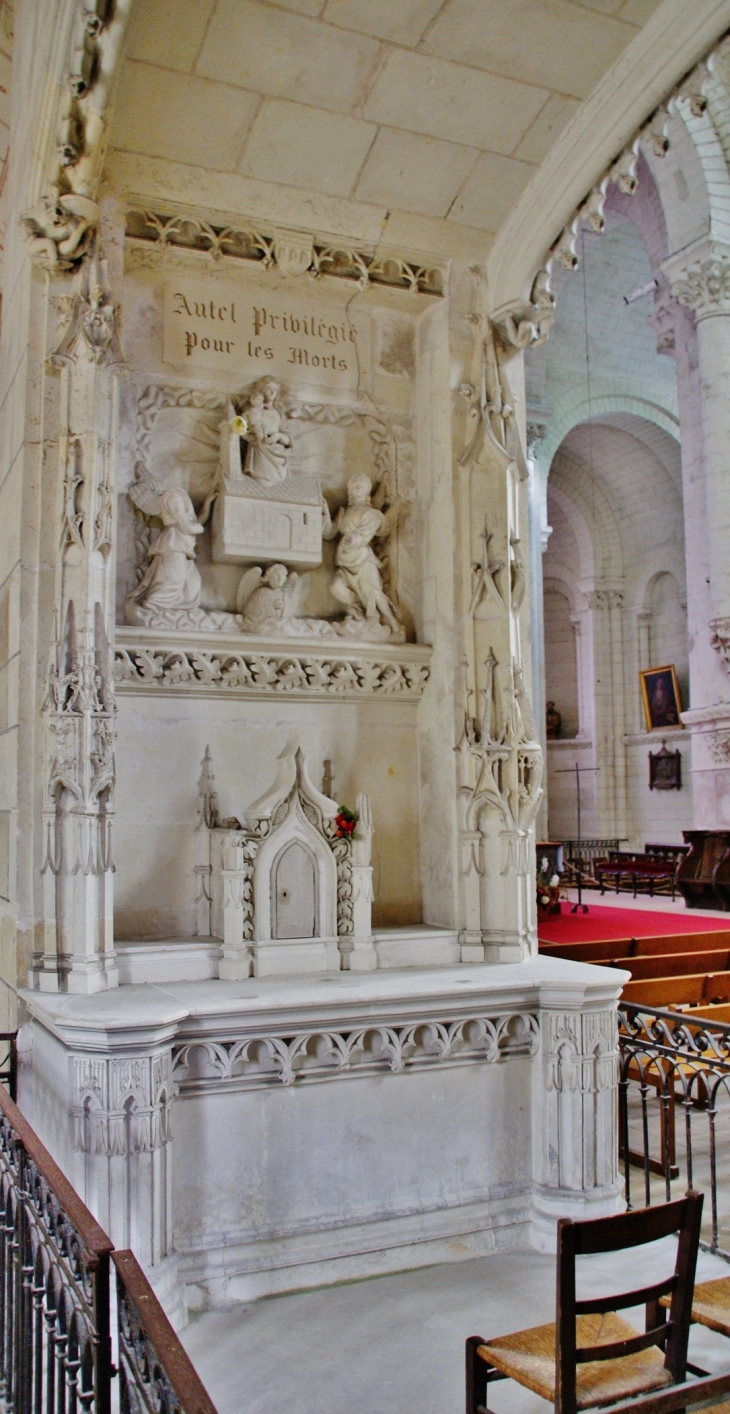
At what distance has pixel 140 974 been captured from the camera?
4273 mm

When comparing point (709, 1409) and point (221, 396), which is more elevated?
point (221, 396)

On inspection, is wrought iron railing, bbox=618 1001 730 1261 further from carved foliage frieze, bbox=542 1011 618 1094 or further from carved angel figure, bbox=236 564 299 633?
carved angel figure, bbox=236 564 299 633

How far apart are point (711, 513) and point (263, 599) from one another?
9.48m

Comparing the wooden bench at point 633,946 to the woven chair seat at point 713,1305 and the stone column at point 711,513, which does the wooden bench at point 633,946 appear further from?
the stone column at point 711,513

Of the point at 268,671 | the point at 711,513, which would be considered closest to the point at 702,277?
the point at 711,513

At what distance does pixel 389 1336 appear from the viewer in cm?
342

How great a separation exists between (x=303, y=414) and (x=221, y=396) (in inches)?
15.9

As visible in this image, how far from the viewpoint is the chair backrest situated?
2.25 meters

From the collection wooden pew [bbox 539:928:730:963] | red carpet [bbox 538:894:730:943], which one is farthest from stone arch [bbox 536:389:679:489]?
wooden pew [bbox 539:928:730:963]

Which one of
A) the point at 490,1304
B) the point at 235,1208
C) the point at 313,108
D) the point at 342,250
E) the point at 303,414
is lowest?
the point at 490,1304

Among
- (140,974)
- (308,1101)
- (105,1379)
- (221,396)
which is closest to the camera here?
(105,1379)

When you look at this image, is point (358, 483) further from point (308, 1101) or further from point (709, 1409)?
point (709, 1409)

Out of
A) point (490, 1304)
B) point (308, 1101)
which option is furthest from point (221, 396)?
point (490, 1304)

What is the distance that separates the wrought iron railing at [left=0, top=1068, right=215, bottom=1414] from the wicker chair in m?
0.85
